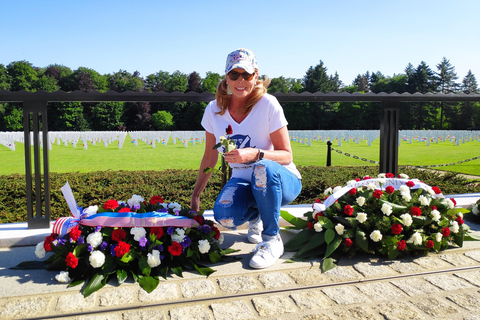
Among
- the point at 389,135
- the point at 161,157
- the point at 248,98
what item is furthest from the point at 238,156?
the point at 161,157

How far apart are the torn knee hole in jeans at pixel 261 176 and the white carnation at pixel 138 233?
0.83 metres

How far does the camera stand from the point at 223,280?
7.99 ft

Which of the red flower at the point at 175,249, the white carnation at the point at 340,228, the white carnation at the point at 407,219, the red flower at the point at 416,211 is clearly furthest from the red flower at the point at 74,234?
the red flower at the point at 416,211

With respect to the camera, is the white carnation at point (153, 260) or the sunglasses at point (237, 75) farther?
the sunglasses at point (237, 75)

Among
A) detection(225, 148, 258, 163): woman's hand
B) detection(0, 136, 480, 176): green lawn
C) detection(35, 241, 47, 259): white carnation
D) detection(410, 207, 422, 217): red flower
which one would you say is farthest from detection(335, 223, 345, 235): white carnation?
detection(0, 136, 480, 176): green lawn

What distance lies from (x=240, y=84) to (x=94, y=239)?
4.80 ft

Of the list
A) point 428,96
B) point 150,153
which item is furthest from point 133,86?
point 428,96

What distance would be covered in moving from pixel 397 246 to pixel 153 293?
1.76m

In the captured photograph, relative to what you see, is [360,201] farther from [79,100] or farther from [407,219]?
[79,100]

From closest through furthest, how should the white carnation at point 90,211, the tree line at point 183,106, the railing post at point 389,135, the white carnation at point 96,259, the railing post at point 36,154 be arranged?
the white carnation at point 96,259
the white carnation at point 90,211
the railing post at point 36,154
the railing post at point 389,135
the tree line at point 183,106

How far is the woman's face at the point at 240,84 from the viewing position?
2.81 m

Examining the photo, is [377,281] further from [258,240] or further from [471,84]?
[471,84]

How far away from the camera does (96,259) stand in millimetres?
2359

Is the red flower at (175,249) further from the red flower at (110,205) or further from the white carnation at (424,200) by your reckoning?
the white carnation at (424,200)
